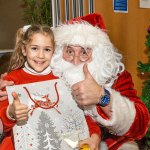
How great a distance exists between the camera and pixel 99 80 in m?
1.72

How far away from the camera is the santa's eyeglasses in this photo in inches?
65.9

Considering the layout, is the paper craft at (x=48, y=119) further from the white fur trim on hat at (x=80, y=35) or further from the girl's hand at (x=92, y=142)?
the white fur trim on hat at (x=80, y=35)

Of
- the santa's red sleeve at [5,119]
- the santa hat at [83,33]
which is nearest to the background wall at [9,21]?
the santa hat at [83,33]

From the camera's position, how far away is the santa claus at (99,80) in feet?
5.20

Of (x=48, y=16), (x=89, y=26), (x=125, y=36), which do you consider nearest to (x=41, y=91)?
(x=89, y=26)

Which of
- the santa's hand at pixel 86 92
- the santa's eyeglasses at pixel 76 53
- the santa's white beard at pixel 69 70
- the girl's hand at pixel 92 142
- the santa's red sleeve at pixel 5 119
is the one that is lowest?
the girl's hand at pixel 92 142

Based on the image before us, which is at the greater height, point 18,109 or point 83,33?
point 83,33

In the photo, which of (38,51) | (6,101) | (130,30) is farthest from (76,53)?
(130,30)

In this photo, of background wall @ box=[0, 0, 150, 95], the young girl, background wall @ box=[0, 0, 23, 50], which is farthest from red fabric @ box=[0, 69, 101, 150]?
background wall @ box=[0, 0, 23, 50]

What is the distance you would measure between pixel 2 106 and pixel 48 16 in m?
2.03

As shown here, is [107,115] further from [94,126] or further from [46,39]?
[46,39]

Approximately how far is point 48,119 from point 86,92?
226mm

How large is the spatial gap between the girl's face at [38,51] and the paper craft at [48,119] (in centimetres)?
10

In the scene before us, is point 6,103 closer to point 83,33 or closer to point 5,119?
point 5,119
